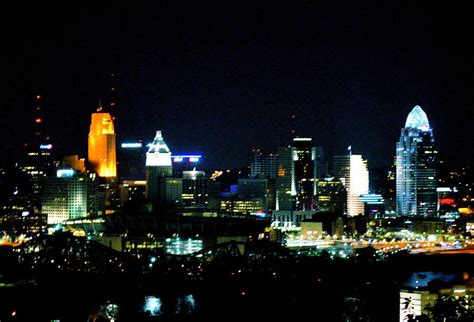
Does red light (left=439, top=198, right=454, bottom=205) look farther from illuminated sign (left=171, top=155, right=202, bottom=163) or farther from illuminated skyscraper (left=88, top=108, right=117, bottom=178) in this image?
illuminated skyscraper (left=88, top=108, right=117, bottom=178)

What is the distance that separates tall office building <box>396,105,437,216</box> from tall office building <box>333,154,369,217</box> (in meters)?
3.23

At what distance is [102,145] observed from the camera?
58219 millimetres

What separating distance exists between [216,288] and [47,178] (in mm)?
24705

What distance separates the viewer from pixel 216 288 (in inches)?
1184

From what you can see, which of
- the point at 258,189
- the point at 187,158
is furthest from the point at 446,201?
the point at 187,158

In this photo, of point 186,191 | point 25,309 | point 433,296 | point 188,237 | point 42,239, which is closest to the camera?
point 433,296

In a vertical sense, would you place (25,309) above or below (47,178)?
below

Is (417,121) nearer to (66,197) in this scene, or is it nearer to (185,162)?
(185,162)

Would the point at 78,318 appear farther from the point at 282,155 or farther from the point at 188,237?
the point at 282,155

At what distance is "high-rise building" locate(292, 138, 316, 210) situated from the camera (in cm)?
6556

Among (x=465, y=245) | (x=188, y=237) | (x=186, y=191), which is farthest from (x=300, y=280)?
(x=186, y=191)

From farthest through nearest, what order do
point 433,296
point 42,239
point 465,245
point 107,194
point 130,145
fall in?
point 130,145 < point 107,194 < point 465,245 < point 42,239 < point 433,296

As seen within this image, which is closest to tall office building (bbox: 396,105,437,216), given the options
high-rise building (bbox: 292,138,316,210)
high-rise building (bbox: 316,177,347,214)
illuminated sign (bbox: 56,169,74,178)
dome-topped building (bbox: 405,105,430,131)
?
dome-topped building (bbox: 405,105,430,131)

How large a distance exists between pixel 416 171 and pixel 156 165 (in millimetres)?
19557
